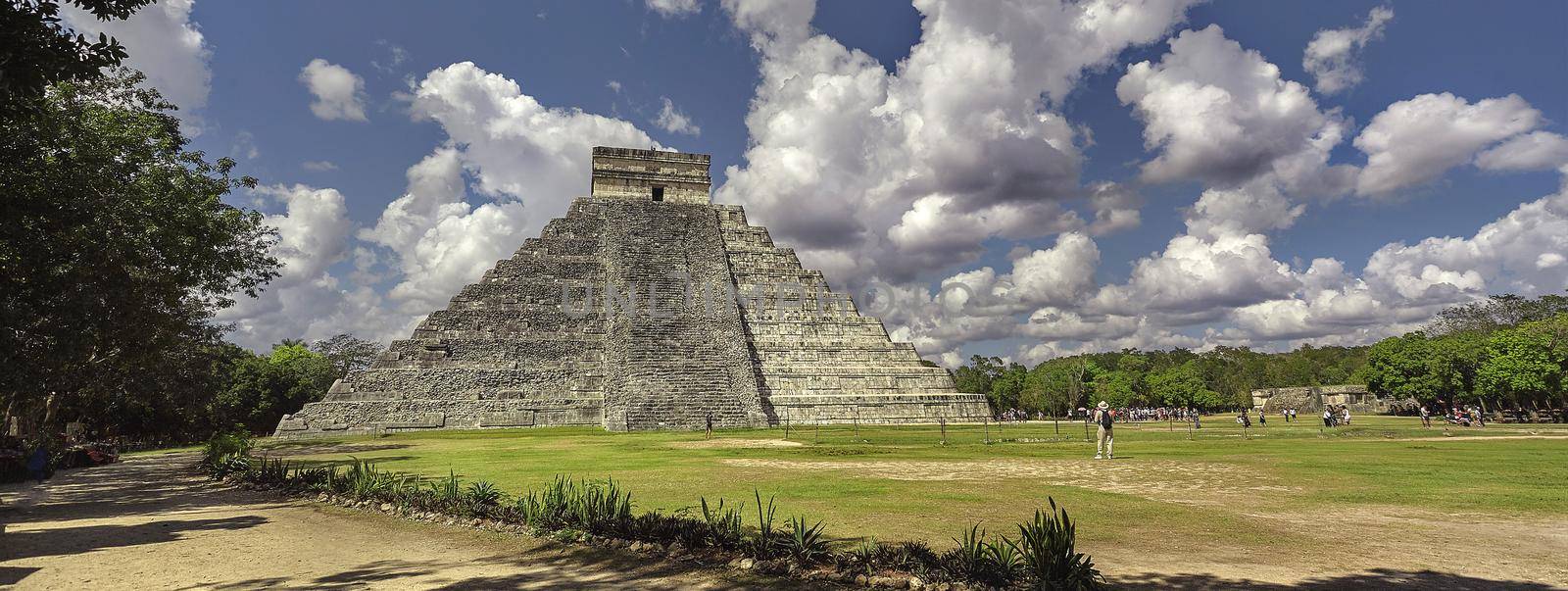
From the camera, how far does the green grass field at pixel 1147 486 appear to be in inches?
225

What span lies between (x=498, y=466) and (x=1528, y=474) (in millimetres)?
15614

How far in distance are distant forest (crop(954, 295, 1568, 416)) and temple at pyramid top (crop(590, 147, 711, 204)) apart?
2017 centimetres

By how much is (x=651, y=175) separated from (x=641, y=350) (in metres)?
12.1

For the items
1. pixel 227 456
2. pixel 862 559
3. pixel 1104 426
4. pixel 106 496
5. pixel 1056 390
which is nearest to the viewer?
pixel 862 559

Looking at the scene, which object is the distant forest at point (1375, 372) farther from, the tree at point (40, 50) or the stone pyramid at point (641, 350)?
the tree at point (40, 50)

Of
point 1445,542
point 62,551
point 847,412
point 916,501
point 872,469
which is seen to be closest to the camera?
point 1445,542

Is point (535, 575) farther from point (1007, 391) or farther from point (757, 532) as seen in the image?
point (1007, 391)

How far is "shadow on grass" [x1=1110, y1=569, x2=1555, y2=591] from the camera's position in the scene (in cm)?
442

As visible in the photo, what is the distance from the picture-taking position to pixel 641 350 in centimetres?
2617

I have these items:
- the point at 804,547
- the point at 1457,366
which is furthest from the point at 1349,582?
the point at 1457,366

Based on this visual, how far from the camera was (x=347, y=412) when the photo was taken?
23547mm

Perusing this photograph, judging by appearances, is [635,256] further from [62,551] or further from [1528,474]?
[1528,474]

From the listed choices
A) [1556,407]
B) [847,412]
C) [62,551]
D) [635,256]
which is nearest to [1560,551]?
[62,551]

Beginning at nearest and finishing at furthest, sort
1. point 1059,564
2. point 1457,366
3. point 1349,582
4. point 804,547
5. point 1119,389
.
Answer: point 1059,564
point 1349,582
point 804,547
point 1457,366
point 1119,389
